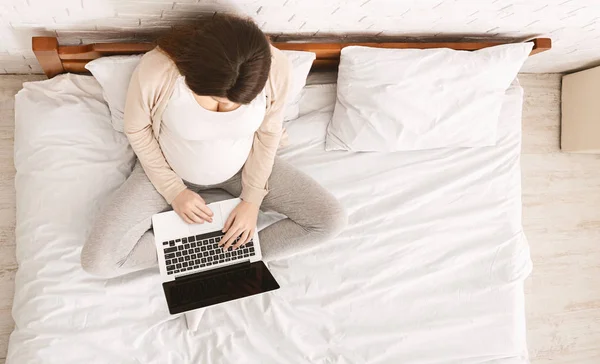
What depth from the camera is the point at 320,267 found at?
1.48 m

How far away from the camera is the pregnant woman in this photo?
0.95m

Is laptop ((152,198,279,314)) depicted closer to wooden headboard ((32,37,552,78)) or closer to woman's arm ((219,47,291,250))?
woman's arm ((219,47,291,250))

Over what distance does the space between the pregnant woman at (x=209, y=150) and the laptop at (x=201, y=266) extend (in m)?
0.03

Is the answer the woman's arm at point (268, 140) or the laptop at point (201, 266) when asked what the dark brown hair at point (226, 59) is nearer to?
the woman's arm at point (268, 140)

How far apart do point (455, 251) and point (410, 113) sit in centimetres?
46

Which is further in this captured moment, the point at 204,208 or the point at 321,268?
the point at 321,268

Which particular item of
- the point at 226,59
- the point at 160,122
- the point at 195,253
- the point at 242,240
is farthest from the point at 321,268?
the point at 226,59

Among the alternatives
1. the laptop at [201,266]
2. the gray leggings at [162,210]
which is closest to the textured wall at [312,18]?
the gray leggings at [162,210]

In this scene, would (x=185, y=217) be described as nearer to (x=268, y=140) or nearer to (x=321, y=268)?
(x=268, y=140)

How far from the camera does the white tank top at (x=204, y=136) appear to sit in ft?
3.64

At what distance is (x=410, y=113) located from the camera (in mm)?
1469

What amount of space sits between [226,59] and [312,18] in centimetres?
48

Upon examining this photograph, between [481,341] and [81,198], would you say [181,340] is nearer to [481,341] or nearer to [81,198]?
[81,198]

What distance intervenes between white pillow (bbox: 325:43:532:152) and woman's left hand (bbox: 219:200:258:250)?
0.35 metres
